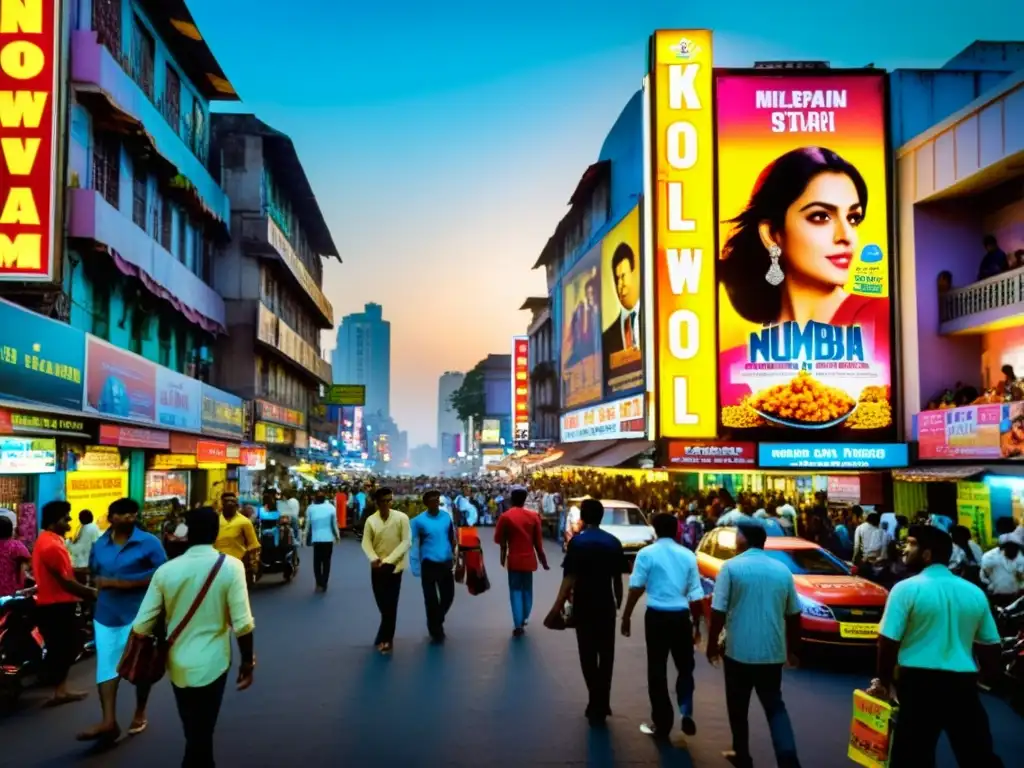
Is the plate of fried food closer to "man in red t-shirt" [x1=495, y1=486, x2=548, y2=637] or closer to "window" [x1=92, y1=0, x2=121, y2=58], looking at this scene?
"man in red t-shirt" [x1=495, y1=486, x2=548, y2=637]

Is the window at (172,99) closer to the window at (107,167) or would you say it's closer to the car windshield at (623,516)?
the window at (107,167)

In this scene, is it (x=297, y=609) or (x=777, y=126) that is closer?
(x=297, y=609)

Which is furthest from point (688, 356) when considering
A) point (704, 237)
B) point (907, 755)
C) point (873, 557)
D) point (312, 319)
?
point (312, 319)

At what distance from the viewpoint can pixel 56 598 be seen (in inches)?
330

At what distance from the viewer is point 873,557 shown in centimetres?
1597

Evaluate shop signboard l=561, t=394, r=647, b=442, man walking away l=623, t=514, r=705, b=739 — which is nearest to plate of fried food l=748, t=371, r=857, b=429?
shop signboard l=561, t=394, r=647, b=442

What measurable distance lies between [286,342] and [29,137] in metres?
23.4

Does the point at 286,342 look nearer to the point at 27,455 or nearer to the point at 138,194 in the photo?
the point at 138,194

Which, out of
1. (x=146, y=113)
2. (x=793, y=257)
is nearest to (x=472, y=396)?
(x=793, y=257)

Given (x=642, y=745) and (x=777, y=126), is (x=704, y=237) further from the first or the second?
(x=642, y=745)

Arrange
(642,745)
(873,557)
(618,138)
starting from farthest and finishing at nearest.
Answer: (618,138), (873,557), (642,745)

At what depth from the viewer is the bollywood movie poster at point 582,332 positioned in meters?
41.7

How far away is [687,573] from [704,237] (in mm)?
19406

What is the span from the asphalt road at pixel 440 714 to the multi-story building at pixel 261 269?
21322mm
